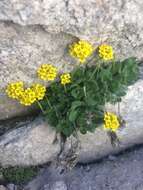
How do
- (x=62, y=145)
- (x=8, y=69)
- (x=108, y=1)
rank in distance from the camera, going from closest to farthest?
(x=108, y=1) → (x=8, y=69) → (x=62, y=145)

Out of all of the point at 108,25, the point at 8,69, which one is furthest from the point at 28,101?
the point at 108,25

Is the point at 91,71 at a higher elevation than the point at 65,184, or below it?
higher

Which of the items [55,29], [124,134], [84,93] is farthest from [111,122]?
[55,29]

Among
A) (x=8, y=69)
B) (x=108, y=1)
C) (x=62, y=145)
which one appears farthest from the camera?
(x=62, y=145)

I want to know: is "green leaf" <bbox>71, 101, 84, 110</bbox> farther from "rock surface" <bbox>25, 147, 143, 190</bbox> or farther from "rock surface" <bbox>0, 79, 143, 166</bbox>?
"rock surface" <bbox>25, 147, 143, 190</bbox>

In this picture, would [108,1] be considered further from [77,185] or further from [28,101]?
[77,185]

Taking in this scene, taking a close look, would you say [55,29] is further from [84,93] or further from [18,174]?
[18,174]
